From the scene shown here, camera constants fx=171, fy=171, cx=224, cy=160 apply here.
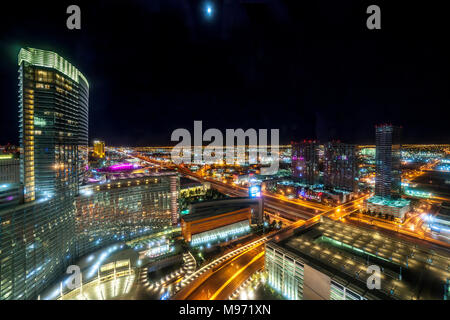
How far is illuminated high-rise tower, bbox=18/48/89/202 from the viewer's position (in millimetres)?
16406

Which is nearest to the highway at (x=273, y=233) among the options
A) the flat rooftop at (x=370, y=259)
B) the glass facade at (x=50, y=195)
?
the flat rooftop at (x=370, y=259)

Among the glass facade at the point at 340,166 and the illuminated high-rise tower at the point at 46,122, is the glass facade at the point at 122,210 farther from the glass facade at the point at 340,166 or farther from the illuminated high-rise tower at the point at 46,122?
the glass facade at the point at 340,166

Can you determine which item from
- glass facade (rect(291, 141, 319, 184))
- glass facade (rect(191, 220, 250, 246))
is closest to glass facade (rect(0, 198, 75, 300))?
glass facade (rect(191, 220, 250, 246))

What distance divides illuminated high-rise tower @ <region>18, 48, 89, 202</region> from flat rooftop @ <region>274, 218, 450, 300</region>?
25.1 m

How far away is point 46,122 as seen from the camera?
687 inches

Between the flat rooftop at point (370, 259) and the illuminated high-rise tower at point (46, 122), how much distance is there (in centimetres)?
2508

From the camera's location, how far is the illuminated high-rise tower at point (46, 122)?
16.4 m

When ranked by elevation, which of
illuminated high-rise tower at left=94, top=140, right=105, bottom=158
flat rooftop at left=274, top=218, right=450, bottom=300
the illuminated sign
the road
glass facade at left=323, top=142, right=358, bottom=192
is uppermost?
illuminated high-rise tower at left=94, top=140, right=105, bottom=158

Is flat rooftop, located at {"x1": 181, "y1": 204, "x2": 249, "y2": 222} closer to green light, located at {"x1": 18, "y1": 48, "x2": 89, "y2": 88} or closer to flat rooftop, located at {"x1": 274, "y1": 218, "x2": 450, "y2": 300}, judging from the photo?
flat rooftop, located at {"x1": 274, "y1": 218, "x2": 450, "y2": 300}

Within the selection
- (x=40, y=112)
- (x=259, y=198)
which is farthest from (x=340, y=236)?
(x=40, y=112)

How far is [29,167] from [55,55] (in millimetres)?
11534

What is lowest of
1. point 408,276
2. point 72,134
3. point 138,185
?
point 408,276

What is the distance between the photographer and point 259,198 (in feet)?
111
